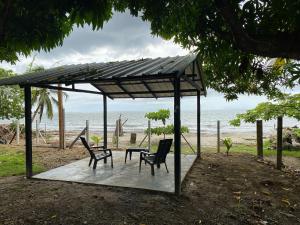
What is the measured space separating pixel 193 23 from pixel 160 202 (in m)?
3.67

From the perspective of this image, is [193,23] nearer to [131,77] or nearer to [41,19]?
[41,19]

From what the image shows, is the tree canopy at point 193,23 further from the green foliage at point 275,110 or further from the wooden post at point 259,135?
the wooden post at point 259,135

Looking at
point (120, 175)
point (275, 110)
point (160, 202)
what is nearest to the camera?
point (160, 202)

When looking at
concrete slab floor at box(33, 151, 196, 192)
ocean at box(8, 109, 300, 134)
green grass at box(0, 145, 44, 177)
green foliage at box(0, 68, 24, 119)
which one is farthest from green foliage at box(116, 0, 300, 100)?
ocean at box(8, 109, 300, 134)

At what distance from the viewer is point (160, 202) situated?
5.52 metres

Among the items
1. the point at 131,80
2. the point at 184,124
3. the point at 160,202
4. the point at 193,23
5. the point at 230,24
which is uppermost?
the point at 193,23

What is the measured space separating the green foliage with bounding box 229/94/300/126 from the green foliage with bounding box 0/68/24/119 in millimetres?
14201

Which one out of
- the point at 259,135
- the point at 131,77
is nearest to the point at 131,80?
the point at 131,77

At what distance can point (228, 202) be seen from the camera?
5676mm

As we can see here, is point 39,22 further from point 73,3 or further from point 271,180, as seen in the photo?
point 271,180

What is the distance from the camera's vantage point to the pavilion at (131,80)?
585 centimetres

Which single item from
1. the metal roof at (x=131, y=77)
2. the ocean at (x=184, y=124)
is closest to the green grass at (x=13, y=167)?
the metal roof at (x=131, y=77)

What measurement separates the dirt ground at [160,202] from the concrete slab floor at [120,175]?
319 millimetres

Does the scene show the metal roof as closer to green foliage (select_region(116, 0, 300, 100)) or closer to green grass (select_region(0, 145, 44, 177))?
green foliage (select_region(116, 0, 300, 100))
